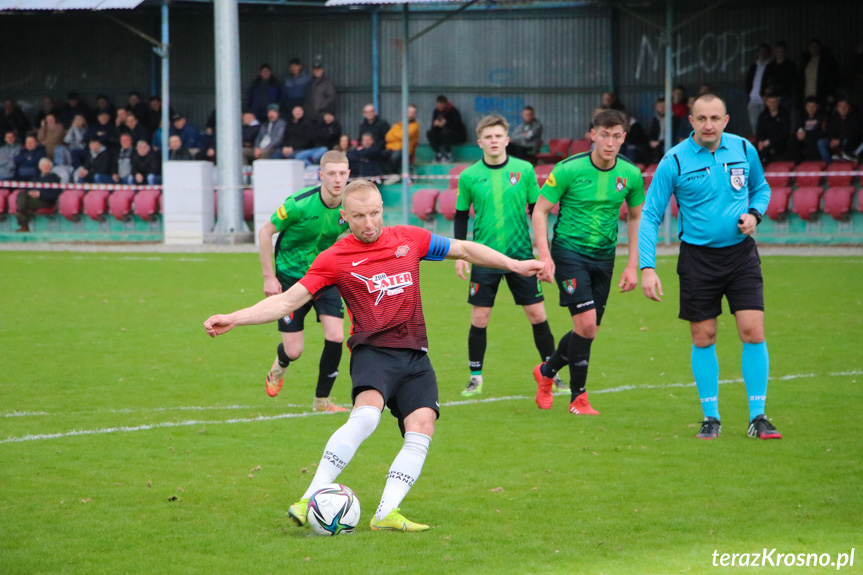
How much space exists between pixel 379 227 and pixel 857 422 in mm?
3900

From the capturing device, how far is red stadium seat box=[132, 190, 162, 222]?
77.6 feet

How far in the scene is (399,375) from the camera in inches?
216

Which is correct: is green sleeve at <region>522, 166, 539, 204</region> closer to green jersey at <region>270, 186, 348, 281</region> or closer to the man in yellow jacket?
green jersey at <region>270, 186, 348, 281</region>

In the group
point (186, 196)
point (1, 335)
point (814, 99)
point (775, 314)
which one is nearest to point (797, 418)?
point (775, 314)

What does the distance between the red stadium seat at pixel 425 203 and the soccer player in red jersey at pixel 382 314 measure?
16332 mm

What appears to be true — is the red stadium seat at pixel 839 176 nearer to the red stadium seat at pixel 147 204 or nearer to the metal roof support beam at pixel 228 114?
the metal roof support beam at pixel 228 114

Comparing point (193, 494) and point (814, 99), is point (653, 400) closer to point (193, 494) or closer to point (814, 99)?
point (193, 494)

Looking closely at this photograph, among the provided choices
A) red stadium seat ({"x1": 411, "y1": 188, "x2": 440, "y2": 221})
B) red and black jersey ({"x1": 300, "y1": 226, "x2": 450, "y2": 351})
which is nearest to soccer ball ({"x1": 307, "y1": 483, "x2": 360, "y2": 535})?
red and black jersey ({"x1": 300, "y1": 226, "x2": 450, "y2": 351})

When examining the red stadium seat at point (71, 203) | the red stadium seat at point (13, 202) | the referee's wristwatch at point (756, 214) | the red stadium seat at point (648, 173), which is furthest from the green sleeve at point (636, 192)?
the red stadium seat at point (13, 202)

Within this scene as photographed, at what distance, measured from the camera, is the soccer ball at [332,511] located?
16.9 feet

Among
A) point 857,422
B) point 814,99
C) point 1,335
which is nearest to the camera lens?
point 857,422

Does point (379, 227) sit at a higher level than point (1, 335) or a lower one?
higher

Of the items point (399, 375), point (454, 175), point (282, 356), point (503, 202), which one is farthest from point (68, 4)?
point (399, 375)

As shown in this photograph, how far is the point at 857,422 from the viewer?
7.64 meters
